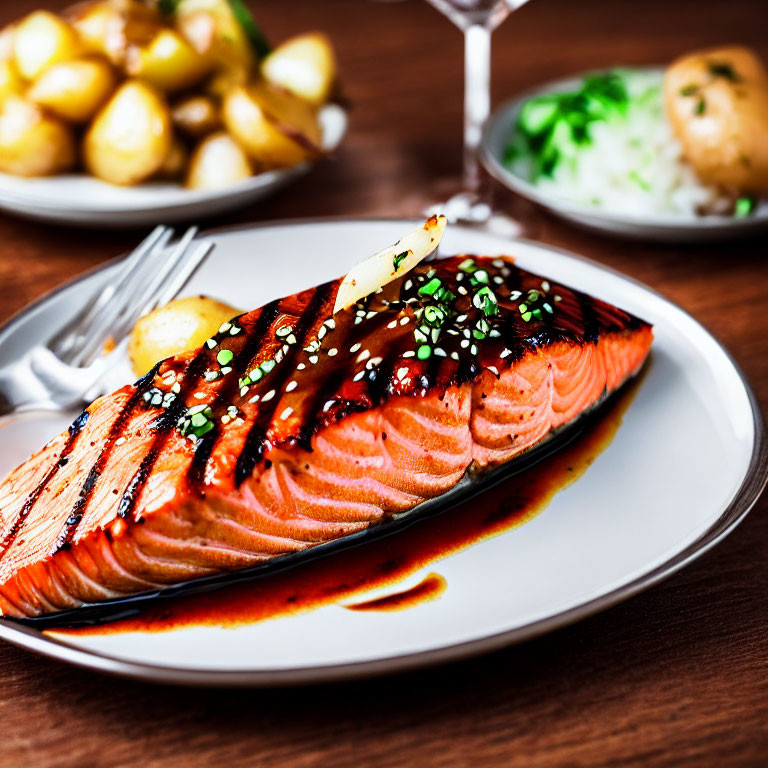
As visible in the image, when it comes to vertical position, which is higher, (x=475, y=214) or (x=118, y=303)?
(x=118, y=303)

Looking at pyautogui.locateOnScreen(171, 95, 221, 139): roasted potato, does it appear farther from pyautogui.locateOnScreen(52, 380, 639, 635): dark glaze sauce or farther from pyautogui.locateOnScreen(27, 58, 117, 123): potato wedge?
pyautogui.locateOnScreen(52, 380, 639, 635): dark glaze sauce

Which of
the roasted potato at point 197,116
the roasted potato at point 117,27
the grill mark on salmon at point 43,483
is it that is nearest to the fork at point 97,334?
the grill mark on salmon at point 43,483

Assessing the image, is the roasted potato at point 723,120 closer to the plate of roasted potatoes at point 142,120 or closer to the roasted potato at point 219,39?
the plate of roasted potatoes at point 142,120

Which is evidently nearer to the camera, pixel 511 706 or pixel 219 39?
pixel 511 706

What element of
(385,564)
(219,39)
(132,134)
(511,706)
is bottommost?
(511,706)

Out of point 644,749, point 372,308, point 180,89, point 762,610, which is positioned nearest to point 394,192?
point 180,89

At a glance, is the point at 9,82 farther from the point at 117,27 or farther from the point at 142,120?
the point at 142,120

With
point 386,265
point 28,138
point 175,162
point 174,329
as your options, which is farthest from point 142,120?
point 386,265
